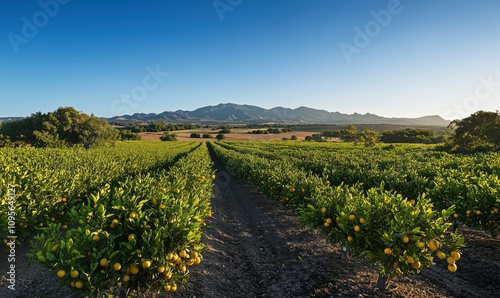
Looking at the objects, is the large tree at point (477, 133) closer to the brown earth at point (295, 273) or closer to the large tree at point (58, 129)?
the brown earth at point (295, 273)

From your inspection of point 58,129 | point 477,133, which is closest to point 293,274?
point 477,133

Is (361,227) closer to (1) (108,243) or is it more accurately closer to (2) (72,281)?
(1) (108,243)

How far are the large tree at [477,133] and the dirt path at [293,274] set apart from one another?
42173mm

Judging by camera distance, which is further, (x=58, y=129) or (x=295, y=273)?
(x=58, y=129)

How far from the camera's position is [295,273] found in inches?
299

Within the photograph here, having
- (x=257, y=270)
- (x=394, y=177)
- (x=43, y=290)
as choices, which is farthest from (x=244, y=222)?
(x=43, y=290)

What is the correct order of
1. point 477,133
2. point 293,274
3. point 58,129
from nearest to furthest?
point 293,274 < point 477,133 < point 58,129

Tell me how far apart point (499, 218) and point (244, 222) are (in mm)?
10009

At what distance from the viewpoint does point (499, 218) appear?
7590mm

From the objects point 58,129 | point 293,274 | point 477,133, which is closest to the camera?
point 293,274

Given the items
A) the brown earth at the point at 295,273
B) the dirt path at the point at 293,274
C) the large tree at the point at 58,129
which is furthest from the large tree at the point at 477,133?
the large tree at the point at 58,129

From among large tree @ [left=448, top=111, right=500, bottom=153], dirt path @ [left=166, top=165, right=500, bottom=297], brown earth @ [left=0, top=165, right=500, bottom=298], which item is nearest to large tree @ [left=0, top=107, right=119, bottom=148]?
brown earth @ [left=0, top=165, right=500, bottom=298]

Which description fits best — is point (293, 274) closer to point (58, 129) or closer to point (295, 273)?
point (295, 273)

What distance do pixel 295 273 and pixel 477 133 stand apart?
51.9 meters
